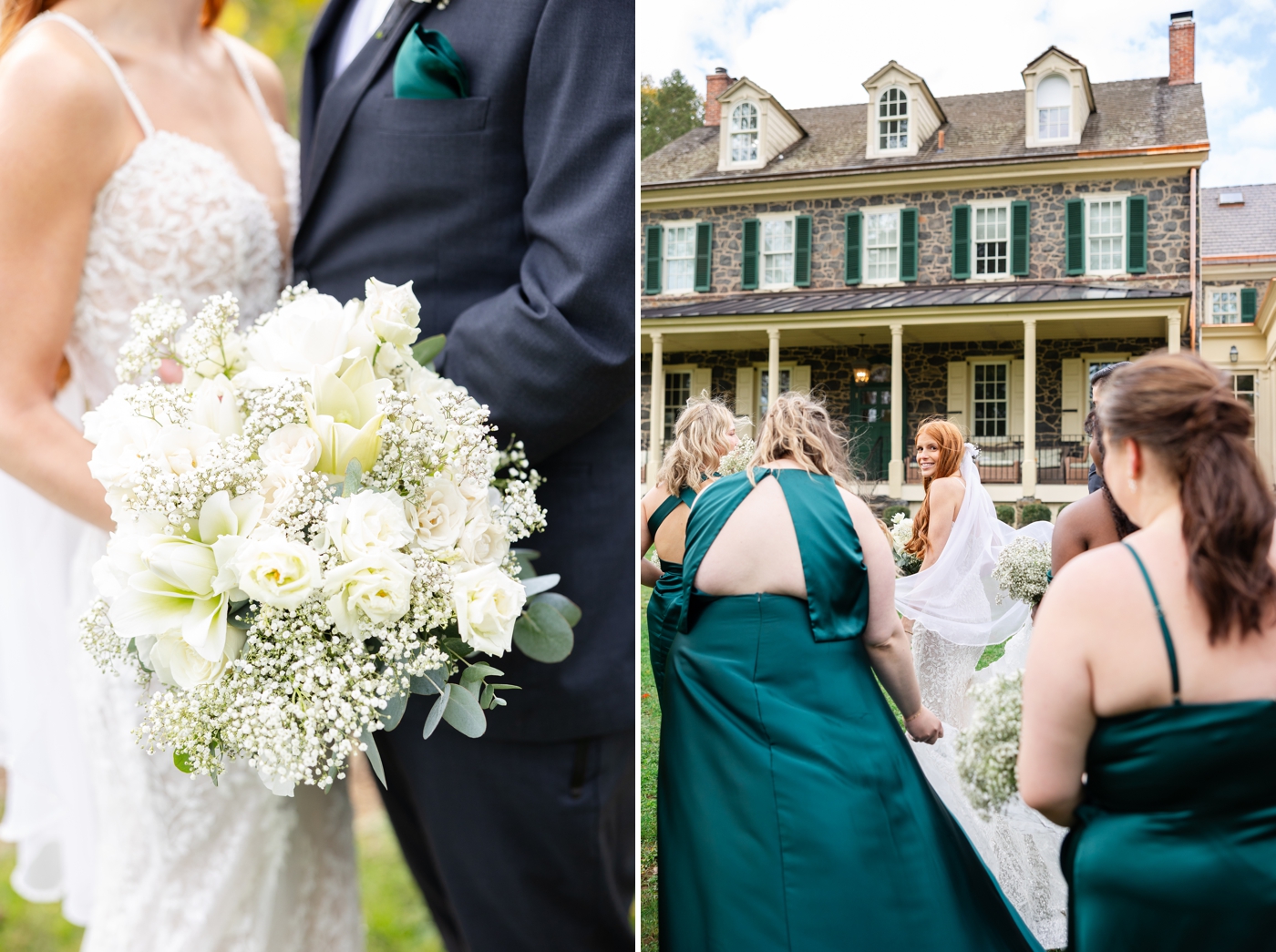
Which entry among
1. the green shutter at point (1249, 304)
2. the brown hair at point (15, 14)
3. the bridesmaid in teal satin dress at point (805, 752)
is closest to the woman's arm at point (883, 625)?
the bridesmaid in teal satin dress at point (805, 752)

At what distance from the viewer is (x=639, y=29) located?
1.28 m

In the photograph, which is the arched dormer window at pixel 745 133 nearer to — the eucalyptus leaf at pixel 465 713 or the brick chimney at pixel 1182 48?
the brick chimney at pixel 1182 48

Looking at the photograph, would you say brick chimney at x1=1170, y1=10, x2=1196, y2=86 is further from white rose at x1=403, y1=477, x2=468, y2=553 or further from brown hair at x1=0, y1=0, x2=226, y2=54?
brown hair at x1=0, y1=0, x2=226, y2=54

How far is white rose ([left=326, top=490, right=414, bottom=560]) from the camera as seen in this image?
1.10 m

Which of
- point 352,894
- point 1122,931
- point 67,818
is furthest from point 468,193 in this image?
point 67,818

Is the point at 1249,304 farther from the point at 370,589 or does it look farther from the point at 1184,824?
the point at 370,589

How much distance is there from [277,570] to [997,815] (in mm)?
933

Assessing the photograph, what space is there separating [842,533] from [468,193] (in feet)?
2.88

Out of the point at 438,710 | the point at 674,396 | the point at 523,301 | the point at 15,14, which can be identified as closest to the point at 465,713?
the point at 438,710

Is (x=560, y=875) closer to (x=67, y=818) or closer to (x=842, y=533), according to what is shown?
(x=842, y=533)

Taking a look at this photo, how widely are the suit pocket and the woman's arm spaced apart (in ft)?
2.92

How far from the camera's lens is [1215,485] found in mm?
850

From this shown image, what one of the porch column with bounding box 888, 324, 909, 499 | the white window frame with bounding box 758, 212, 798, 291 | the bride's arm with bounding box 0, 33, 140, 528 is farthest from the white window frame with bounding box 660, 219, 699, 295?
the bride's arm with bounding box 0, 33, 140, 528

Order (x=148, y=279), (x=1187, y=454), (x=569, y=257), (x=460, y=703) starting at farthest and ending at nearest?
(x=148, y=279) → (x=569, y=257) → (x=460, y=703) → (x=1187, y=454)
